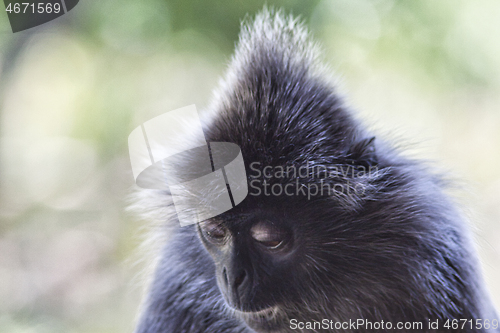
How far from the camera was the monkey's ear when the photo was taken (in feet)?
3.09

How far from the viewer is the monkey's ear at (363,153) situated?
0.94 metres

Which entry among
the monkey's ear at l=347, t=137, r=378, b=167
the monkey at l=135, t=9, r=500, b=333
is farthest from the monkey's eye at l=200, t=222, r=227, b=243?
the monkey's ear at l=347, t=137, r=378, b=167

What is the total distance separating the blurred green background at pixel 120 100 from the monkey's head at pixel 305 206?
7.4 inches

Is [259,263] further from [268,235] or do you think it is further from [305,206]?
[305,206]

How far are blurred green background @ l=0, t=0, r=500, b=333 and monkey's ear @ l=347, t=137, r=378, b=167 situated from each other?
221 mm

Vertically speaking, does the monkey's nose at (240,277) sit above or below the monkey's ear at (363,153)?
below

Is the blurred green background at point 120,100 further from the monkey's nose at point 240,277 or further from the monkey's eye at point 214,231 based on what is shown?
the monkey's nose at point 240,277

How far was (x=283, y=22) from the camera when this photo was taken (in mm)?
1066

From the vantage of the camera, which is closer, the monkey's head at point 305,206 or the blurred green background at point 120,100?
the monkey's head at point 305,206

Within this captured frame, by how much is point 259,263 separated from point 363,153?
0.35 metres

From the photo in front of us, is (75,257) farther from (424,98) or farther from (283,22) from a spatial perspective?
(424,98)

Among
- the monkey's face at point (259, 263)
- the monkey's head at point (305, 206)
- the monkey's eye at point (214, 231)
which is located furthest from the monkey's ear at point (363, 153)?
the monkey's eye at point (214, 231)

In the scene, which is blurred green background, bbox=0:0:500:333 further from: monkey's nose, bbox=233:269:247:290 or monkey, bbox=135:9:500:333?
monkey's nose, bbox=233:269:247:290

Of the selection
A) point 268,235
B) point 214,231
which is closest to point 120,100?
point 214,231
